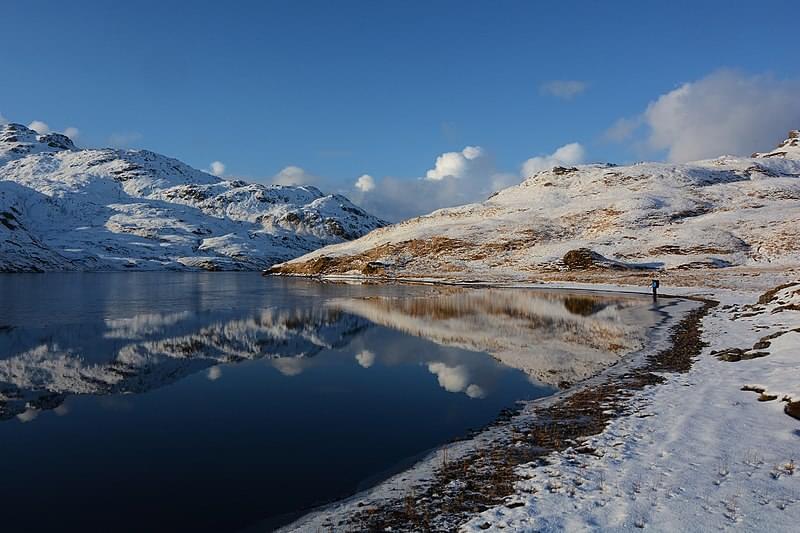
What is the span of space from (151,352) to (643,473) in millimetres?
27778

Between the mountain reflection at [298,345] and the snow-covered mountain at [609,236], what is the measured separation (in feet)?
240

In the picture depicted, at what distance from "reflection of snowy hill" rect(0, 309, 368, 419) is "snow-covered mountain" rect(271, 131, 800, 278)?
82466 millimetres

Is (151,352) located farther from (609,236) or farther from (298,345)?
(609,236)

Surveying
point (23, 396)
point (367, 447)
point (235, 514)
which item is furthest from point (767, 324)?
point (23, 396)

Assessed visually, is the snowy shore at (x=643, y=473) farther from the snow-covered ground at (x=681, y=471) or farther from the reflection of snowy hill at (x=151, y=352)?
the reflection of snowy hill at (x=151, y=352)

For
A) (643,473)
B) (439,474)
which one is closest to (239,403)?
(439,474)

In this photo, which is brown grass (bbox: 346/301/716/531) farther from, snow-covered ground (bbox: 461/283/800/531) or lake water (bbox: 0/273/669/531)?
lake water (bbox: 0/273/669/531)

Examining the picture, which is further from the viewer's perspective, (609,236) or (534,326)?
(609,236)

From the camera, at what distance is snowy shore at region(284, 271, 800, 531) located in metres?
9.32

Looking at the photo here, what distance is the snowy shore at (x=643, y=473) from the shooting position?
30.6 ft

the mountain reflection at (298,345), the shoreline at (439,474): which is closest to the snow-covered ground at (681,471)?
the shoreline at (439,474)

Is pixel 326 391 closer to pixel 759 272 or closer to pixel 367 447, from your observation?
pixel 367 447

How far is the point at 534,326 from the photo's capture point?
130 feet

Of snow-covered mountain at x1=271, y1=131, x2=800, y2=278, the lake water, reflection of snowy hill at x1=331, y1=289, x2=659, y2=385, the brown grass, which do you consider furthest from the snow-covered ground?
snow-covered mountain at x1=271, y1=131, x2=800, y2=278
